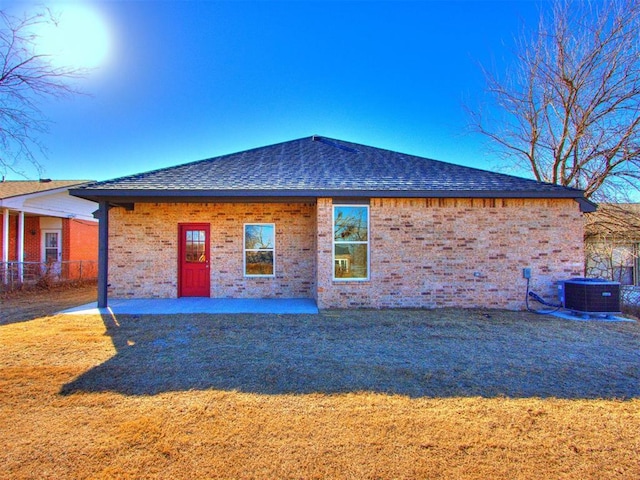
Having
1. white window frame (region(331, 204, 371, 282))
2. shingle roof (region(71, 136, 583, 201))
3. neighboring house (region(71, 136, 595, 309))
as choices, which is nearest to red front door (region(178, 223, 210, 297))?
neighboring house (region(71, 136, 595, 309))

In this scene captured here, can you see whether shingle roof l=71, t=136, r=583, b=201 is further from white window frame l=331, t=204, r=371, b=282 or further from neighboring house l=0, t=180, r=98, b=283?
neighboring house l=0, t=180, r=98, b=283

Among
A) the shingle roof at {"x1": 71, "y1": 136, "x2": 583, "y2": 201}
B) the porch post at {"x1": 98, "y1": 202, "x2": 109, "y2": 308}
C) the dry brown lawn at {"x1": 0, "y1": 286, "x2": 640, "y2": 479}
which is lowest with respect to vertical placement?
the dry brown lawn at {"x1": 0, "y1": 286, "x2": 640, "y2": 479}

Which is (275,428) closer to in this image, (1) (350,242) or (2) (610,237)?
(1) (350,242)

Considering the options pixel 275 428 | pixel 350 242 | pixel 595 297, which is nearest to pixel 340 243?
pixel 350 242

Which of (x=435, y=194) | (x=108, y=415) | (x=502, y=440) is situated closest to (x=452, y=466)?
(x=502, y=440)

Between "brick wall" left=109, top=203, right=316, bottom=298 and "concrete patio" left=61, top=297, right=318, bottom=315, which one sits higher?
"brick wall" left=109, top=203, right=316, bottom=298

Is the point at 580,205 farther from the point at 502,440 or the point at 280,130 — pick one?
the point at 280,130

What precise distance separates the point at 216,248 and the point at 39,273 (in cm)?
804

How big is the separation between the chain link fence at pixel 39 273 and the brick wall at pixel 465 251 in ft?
37.5

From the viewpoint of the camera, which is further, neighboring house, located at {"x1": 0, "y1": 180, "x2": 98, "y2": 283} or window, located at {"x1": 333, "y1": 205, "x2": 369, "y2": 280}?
neighboring house, located at {"x1": 0, "y1": 180, "x2": 98, "y2": 283}

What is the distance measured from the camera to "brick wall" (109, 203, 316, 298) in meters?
9.59

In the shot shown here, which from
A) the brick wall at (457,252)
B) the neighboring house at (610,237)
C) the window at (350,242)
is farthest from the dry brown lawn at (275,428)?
the neighboring house at (610,237)

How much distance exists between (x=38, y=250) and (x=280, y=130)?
13.5 meters

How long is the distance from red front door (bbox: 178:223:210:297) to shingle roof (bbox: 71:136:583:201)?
1.83 metres
